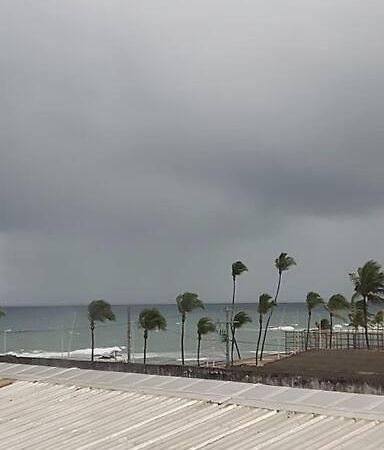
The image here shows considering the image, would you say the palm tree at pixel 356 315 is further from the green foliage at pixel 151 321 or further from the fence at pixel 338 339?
the green foliage at pixel 151 321

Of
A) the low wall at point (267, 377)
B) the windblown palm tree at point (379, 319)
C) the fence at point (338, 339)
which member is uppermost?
the low wall at point (267, 377)

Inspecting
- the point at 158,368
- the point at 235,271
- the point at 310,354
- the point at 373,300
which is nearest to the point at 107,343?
the point at 235,271

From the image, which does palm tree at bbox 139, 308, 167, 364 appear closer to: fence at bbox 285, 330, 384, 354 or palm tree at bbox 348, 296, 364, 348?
fence at bbox 285, 330, 384, 354

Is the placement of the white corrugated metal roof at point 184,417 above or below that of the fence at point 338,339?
above

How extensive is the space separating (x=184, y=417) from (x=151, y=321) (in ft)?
93.4

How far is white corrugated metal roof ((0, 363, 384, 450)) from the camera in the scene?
6395mm

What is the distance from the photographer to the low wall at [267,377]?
27.3 feet

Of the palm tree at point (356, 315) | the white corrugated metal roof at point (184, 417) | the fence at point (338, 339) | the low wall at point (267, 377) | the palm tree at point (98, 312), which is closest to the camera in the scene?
the white corrugated metal roof at point (184, 417)

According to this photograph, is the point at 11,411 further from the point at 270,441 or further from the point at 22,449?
the point at 270,441

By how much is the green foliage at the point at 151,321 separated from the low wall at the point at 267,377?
23430 millimetres

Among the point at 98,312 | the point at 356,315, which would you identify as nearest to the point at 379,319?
the point at 356,315

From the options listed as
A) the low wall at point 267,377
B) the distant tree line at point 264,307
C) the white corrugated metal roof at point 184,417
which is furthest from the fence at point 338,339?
the white corrugated metal roof at point 184,417

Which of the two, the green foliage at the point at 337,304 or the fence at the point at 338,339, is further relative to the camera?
the green foliage at the point at 337,304

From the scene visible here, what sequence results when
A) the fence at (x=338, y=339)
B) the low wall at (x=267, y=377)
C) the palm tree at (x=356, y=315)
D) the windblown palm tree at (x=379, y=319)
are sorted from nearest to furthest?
1. the low wall at (x=267, y=377)
2. the fence at (x=338, y=339)
3. the palm tree at (x=356, y=315)
4. the windblown palm tree at (x=379, y=319)
